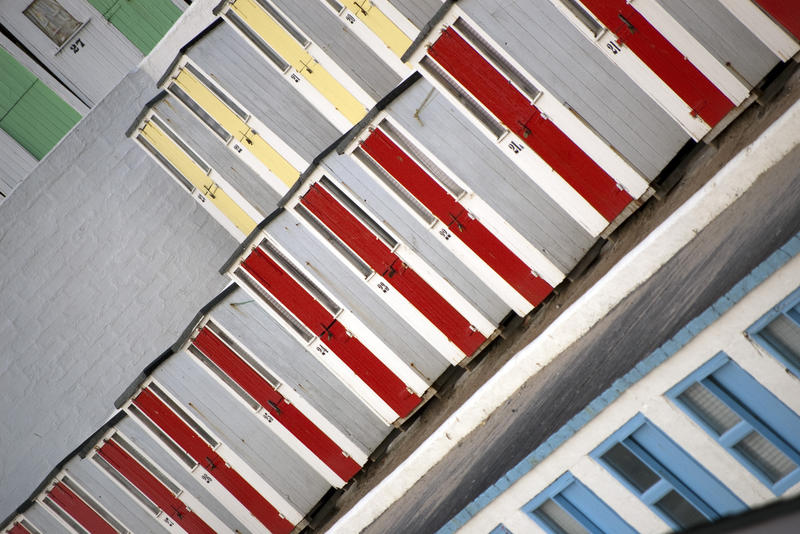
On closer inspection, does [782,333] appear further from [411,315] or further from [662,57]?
[411,315]

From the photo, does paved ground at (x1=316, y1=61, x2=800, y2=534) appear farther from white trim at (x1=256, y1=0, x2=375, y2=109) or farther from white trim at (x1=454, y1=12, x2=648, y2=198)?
white trim at (x1=256, y1=0, x2=375, y2=109)

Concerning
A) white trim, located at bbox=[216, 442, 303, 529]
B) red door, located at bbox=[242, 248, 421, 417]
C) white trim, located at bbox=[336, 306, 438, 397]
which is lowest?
→ white trim, located at bbox=[216, 442, 303, 529]

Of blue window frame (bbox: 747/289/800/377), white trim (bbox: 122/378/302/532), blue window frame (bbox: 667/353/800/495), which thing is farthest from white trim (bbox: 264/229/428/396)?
blue window frame (bbox: 747/289/800/377)

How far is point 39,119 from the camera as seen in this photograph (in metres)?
17.4

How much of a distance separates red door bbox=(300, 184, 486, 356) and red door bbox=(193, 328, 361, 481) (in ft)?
11.3

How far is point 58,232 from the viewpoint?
57.3ft

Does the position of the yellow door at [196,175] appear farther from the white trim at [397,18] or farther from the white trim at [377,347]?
the white trim at [397,18]

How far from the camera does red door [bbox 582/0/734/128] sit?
35.6ft

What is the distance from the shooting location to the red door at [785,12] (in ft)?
34.3

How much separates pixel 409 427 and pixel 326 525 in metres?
2.76

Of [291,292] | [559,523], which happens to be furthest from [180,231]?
[559,523]

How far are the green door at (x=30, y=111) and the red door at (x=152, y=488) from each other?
26.1 feet

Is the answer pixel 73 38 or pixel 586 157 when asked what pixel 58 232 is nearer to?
pixel 73 38

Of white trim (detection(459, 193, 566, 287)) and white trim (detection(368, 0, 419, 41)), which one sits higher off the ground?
white trim (detection(368, 0, 419, 41))
